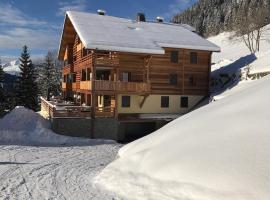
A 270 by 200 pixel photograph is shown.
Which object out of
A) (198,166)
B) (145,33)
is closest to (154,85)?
(145,33)

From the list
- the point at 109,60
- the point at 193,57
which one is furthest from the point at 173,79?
the point at 109,60

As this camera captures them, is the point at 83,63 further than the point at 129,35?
Yes

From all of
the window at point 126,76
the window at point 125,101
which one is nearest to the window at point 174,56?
the window at point 126,76

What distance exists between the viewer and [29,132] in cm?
2548

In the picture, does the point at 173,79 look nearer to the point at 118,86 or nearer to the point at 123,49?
the point at 118,86

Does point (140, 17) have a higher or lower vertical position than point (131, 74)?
higher

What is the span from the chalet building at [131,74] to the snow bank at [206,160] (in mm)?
12525

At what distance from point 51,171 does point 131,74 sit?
16.0 meters

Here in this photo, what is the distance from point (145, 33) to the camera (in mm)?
32562

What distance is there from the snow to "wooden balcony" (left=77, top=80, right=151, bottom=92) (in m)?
4.21

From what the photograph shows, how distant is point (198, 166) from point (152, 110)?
799 inches

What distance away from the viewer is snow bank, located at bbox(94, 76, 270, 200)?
9.86 m

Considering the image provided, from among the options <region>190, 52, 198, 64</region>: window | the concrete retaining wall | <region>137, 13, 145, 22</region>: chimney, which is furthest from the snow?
<region>137, 13, 145, 22</region>: chimney

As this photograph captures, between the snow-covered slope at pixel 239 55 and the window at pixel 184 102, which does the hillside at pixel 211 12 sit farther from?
the window at pixel 184 102
